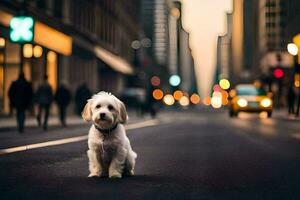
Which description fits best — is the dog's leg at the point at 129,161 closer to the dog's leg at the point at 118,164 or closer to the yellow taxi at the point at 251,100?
the dog's leg at the point at 118,164

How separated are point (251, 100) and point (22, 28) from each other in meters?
16.8

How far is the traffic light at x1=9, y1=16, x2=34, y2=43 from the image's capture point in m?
23.3

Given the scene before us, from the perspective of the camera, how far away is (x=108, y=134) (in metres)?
7.63

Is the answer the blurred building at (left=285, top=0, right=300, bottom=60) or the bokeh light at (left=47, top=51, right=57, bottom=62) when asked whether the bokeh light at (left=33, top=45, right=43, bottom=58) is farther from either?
the blurred building at (left=285, top=0, right=300, bottom=60)

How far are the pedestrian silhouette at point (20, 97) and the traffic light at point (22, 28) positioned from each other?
3.50 metres

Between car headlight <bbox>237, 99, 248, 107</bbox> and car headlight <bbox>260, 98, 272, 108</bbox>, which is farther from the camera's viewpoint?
car headlight <bbox>260, 98, 272, 108</bbox>

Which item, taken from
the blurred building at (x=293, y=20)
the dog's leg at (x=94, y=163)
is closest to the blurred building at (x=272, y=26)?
the blurred building at (x=293, y=20)

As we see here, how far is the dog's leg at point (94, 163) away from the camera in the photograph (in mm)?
7676

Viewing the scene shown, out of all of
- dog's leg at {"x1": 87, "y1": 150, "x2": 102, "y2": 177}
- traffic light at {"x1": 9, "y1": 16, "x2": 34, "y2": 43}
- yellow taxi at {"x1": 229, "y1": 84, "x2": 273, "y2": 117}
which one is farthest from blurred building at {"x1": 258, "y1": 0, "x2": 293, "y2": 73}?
dog's leg at {"x1": 87, "y1": 150, "x2": 102, "y2": 177}

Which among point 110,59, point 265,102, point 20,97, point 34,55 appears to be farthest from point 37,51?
point 110,59

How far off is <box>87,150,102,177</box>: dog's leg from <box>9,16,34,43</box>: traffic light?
1592 cm

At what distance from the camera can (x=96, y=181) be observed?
767 cm

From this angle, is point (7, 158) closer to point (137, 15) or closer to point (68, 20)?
point (68, 20)

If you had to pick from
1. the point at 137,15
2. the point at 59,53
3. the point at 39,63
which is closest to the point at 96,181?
the point at 39,63
